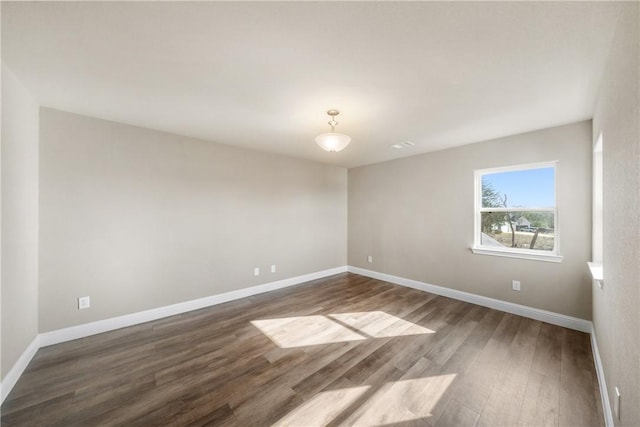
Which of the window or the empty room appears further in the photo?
the window

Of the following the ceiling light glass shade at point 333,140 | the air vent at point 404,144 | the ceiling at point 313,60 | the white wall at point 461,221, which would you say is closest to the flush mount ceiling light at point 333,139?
the ceiling light glass shade at point 333,140

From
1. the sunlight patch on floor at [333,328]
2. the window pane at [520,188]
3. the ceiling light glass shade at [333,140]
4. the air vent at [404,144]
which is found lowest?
the sunlight patch on floor at [333,328]

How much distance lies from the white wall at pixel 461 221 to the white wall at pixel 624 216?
150 centimetres

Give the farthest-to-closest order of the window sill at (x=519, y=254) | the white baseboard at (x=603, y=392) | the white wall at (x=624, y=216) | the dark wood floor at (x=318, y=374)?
the window sill at (x=519, y=254)
the dark wood floor at (x=318, y=374)
the white baseboard at (x=603, y=392)
the white wall at (x=624, y=216)

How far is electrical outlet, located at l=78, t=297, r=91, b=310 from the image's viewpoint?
263 cm

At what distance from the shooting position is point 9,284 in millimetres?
1883

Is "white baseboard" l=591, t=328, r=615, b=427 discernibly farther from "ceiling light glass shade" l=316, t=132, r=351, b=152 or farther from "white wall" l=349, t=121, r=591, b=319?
"ceiling light glass shade" l=316, t=132, r=351, b=152

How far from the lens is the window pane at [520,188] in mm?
3082

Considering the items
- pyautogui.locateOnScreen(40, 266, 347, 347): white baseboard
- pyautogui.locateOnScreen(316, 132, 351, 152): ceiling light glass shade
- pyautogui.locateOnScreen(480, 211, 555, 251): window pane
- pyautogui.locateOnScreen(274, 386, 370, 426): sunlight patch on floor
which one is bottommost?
pyautogui.locateOnScreen(274, 386, 370, 426): sunlight patch on floor

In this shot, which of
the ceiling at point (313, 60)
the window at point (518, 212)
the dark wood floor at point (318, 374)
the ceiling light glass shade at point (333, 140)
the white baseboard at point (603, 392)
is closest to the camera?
the ceiling at point (313, 60)

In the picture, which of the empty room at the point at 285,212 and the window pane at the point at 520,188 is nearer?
the empty room at the point at 285,212

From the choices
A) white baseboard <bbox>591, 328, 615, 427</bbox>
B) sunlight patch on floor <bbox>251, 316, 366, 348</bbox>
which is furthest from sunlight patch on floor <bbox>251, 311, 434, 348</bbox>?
white baseboard <bbox>591, 328, 615, 427</bbox>

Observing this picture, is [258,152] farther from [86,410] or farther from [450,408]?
[450,408]

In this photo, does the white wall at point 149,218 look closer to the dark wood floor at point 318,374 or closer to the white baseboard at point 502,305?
the dark wood floor at point 318,374
